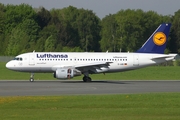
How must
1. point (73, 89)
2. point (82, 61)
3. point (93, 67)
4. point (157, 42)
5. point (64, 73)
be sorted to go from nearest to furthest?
point (73, 89) → point (64, 73) → point (93, 67) → point (82, 61) → point (157, 42)

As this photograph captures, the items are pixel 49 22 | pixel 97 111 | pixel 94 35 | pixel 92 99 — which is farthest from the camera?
pixel 94 35

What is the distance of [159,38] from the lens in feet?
169

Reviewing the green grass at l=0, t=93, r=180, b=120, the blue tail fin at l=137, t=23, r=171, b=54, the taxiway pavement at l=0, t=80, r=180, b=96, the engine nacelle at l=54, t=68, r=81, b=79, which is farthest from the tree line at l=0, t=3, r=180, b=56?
the green grass at l=0, t=93, r=180, b=120

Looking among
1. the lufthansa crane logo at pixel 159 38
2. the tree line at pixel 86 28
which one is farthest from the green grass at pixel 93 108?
the tree line at pixel 86 28

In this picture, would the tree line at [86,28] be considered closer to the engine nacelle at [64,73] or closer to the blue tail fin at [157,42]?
the blue tail fin at [157,42]

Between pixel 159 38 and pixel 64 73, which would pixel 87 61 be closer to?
pixel 64 73

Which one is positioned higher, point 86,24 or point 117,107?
point 86,24

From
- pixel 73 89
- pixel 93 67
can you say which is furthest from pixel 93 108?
pixel 93 67

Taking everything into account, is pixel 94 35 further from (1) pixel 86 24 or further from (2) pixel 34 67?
(2) pixel 34 67

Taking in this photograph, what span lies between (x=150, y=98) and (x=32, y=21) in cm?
10061

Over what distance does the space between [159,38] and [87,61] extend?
7671 mm

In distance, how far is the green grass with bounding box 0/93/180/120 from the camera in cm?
2173

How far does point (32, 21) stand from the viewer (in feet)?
420

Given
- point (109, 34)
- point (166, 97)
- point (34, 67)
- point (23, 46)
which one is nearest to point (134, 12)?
point (109, 34)
